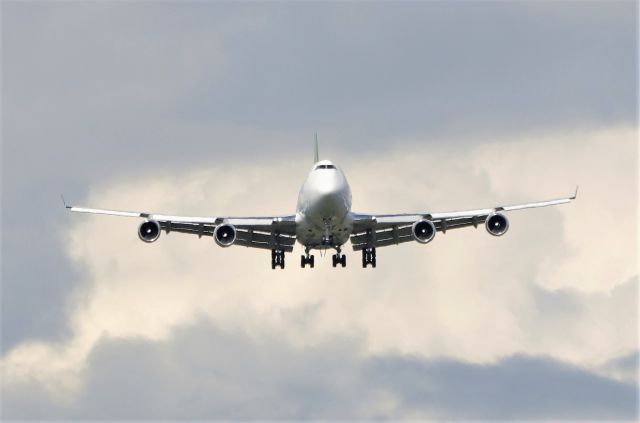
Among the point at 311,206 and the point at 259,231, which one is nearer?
the point at 311,206

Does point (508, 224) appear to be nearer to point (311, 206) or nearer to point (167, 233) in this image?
point (311, 206)

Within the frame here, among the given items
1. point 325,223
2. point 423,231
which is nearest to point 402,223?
point 423,231

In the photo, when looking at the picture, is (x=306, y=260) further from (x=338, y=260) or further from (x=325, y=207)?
(x=325, y=207)

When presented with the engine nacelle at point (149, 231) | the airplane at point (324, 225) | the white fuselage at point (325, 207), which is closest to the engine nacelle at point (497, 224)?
the airplane at point (324, 225)

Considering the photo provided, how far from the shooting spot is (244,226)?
95562 mm

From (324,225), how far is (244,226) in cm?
599

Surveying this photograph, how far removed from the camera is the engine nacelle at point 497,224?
94.6m

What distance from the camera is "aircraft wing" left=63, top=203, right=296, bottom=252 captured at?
9481cm

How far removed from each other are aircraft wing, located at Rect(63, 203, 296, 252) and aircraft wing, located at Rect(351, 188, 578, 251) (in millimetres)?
3761

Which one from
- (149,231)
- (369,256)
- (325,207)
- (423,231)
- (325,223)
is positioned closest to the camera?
(325,207)

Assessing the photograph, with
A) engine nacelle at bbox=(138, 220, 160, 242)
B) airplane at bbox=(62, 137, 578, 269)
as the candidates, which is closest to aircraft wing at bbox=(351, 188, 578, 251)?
airplane at bbox=(62, 137, 578, 269)

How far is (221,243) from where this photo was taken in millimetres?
94250

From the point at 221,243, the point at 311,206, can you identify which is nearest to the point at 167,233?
the point at 221,243

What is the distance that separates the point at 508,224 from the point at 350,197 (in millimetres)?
9391
